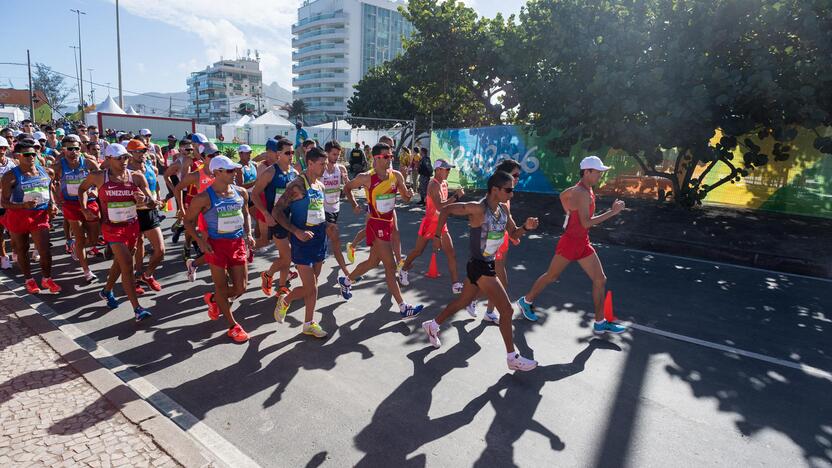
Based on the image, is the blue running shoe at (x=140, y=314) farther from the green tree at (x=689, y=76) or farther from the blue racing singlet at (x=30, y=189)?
the green tree at (x=689, y=76)

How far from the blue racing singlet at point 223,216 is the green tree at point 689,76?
9165 mm

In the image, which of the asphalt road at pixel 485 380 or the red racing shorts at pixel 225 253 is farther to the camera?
the red racing shorts at pixel 225 253

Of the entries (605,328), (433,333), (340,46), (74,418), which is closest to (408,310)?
(433,333)

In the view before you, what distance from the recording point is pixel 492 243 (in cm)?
426

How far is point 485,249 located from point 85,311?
4.57m

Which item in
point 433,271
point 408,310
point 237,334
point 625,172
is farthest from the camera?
point 625,172

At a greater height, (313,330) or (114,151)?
(114,151)

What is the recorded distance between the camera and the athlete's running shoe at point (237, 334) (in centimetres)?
481

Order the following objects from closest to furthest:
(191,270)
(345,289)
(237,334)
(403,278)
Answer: (237,334), (345,289), (191,270), (403,278)

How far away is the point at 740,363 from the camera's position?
469cm

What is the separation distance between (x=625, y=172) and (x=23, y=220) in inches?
575

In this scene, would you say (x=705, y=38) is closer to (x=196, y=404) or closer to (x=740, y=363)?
(x=740, y=363)

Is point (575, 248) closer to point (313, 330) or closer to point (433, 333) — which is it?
point (433, 333)

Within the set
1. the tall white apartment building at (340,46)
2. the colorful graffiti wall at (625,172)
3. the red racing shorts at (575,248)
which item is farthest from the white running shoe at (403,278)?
the tall white apartment building at (340,46)
